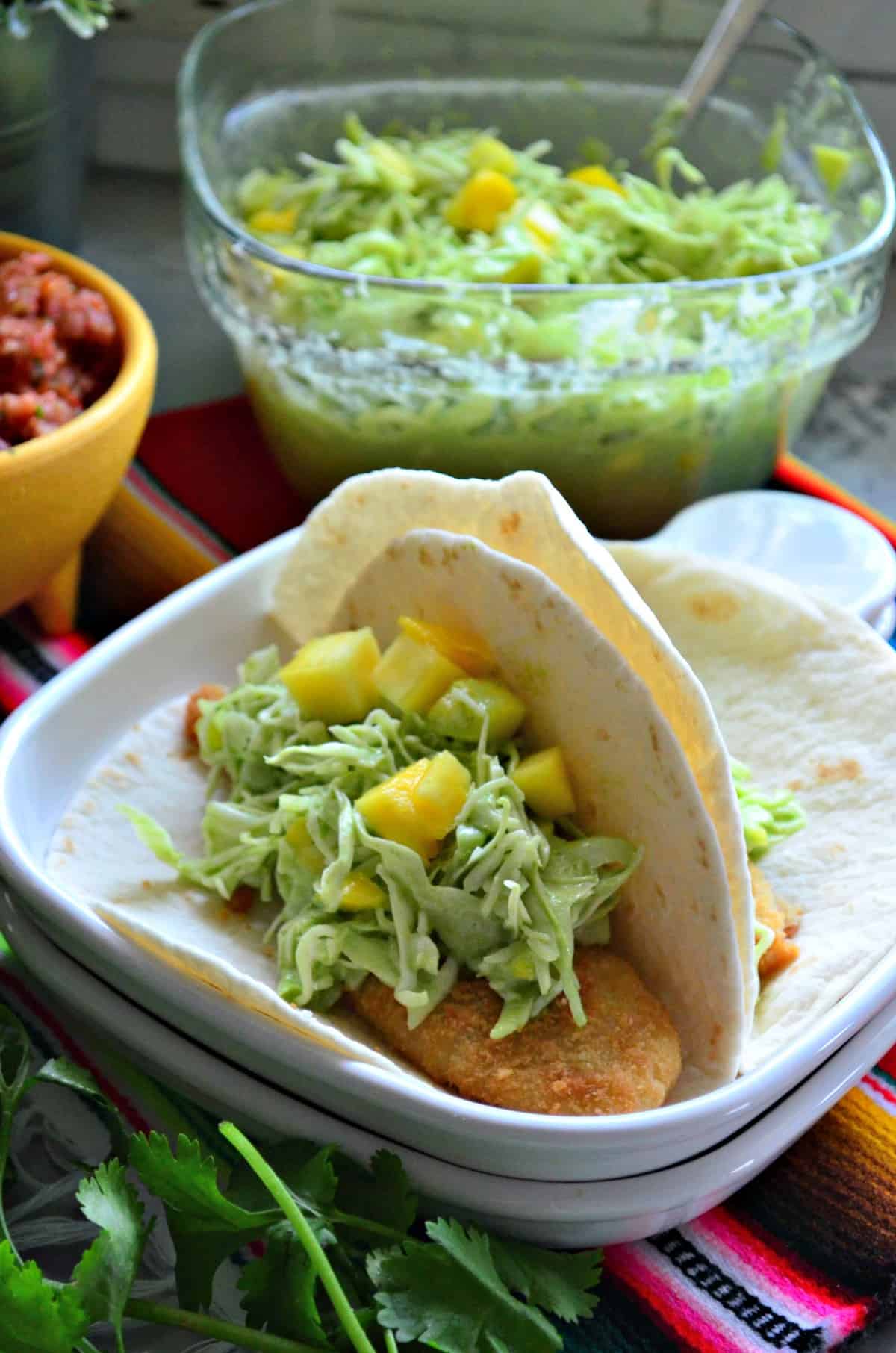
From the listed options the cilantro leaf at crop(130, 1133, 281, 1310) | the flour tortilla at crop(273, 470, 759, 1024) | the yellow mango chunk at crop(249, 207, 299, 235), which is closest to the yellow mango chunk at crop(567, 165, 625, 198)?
the yellow mango chunk at crop(249, 207, 299, 235)

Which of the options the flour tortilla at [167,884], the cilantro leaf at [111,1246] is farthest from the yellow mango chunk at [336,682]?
the cilantro leaf at [111,1246]

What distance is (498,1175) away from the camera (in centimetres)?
130

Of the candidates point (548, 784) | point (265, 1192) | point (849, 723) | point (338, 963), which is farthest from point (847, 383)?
point (265, 1192)

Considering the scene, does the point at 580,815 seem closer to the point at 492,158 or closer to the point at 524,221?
the point at 524,221

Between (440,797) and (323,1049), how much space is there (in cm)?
30

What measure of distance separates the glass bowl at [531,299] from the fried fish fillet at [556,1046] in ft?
3.23

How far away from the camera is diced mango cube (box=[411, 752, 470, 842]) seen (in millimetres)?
1484

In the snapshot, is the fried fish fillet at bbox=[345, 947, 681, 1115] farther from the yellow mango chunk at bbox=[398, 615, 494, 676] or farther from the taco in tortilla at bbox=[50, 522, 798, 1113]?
the yellow mango chunk at bbox=[398, 615, 494, 676]

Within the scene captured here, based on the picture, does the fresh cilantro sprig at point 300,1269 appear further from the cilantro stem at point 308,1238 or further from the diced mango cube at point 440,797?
the diced mango cube at point 440,797

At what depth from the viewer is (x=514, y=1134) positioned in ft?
4.04

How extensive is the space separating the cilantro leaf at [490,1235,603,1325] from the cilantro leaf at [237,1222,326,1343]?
165 mm

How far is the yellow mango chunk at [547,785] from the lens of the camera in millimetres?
1526

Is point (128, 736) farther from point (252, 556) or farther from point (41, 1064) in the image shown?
point (41, 1064)

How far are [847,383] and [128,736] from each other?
203 cm
